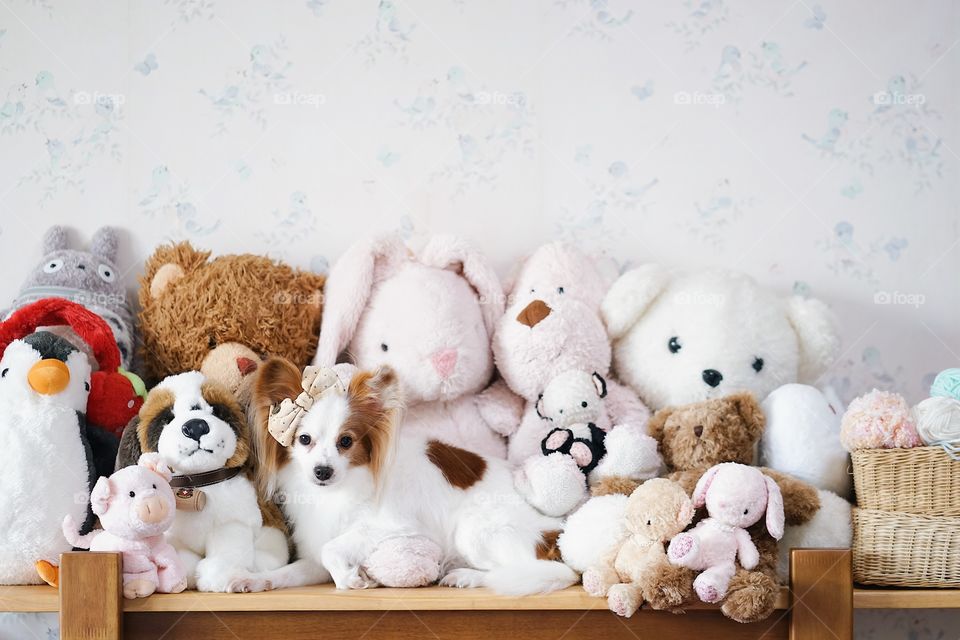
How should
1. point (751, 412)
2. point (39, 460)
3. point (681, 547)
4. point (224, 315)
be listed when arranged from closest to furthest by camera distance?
point (681, 547) < point (39, 460) < point (751, 412) < point (224, 315)

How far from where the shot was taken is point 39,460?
1.45 meters

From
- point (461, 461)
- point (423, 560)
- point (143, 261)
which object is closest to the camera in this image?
point (423, 560)

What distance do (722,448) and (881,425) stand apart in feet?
0.84

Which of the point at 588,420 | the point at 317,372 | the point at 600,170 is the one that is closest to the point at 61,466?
the point at 317,372

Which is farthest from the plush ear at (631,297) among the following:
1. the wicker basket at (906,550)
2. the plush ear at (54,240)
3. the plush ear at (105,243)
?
the plush ear at (54,240)

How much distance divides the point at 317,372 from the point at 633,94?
0.95 meters

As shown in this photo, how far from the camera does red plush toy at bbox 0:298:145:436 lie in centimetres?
156

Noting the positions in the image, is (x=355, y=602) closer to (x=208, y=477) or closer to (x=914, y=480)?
(x=208, y=477)

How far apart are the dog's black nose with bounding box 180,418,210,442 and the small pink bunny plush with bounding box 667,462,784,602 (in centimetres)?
77

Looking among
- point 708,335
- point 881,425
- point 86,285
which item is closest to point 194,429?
point 86,285

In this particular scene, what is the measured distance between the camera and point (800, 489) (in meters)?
1.46

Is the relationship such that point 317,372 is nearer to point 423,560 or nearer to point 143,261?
point 423,560

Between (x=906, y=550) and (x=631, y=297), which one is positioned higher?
(x=631, y=297)

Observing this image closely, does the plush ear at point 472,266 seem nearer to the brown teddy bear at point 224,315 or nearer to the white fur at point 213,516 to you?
the brown teddy bear at point 224,315
